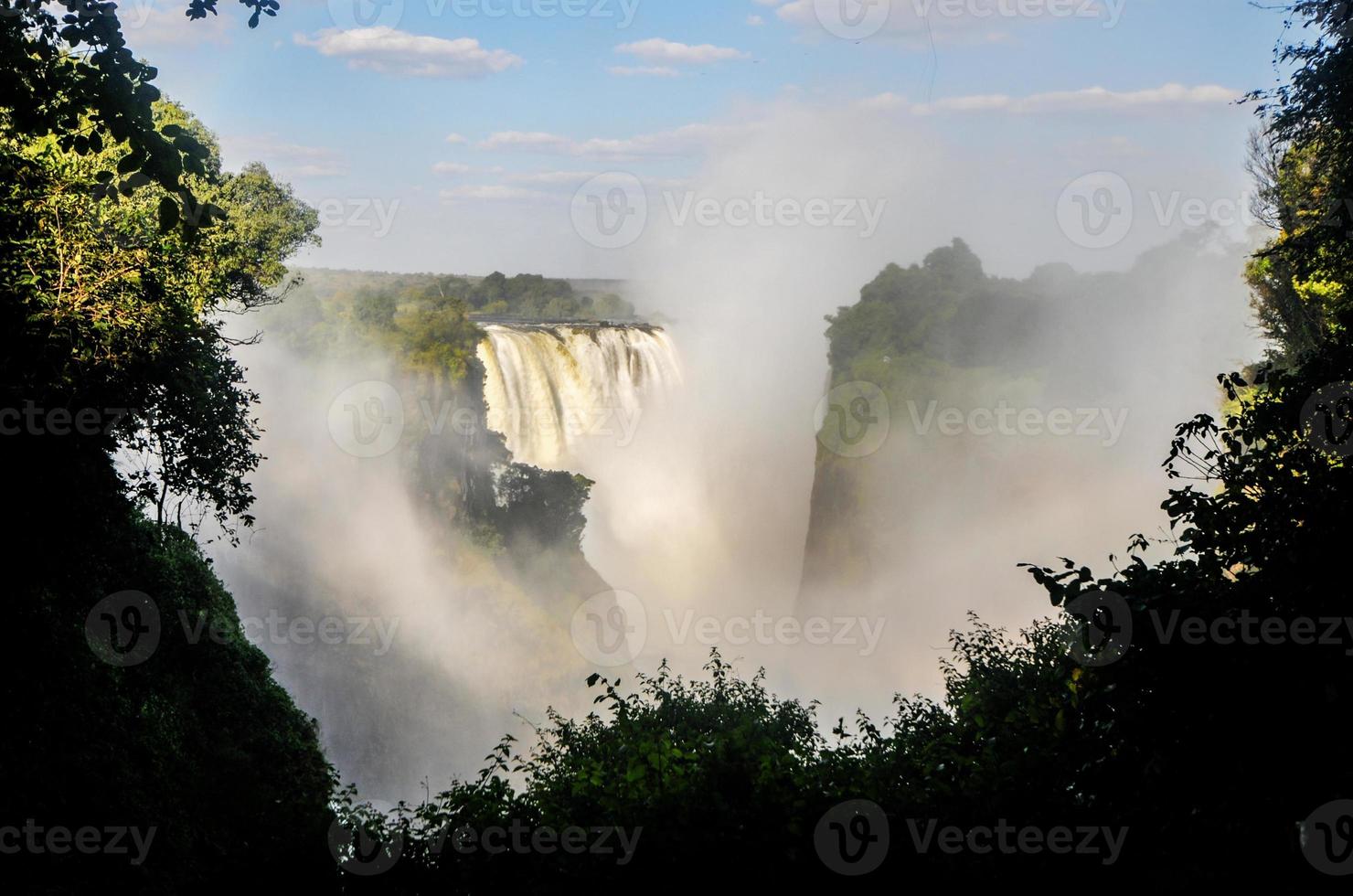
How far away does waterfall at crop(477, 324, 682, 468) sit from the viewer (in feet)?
138

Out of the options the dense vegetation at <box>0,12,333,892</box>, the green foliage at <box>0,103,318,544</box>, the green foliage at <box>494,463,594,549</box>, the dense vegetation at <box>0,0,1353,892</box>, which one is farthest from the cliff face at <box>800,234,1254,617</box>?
the green foliage at <box>0,103,318,544</box>

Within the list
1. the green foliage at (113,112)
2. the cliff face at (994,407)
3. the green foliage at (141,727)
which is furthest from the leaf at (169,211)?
the cliff face at (994,407)

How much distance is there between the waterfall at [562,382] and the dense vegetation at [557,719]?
80.9 feet

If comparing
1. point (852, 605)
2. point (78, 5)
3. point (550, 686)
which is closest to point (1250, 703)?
point (78, 5)

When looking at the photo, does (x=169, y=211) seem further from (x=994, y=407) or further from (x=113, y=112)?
(x=994, y=407)

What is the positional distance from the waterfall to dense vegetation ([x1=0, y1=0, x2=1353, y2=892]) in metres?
24.7

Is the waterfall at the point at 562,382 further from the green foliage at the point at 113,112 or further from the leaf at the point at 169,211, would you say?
the leaf at the point at 169,211

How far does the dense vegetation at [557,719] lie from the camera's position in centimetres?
568

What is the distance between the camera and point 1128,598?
6.20 m

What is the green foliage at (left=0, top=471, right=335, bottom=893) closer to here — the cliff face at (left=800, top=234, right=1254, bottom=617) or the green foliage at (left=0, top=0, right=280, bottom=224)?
the green foliage at (left=0, top=0, right=280, bottom=224)

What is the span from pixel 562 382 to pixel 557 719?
3076cm

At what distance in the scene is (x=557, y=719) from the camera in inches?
545

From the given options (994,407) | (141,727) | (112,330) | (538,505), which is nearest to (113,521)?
(112,330)

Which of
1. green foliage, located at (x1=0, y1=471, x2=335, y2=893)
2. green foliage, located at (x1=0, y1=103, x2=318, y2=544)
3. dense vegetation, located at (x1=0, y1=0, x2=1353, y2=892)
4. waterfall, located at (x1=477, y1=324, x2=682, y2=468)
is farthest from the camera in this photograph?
waterfall, located at (x1=477, y1=324, x2=682, y2=468)
